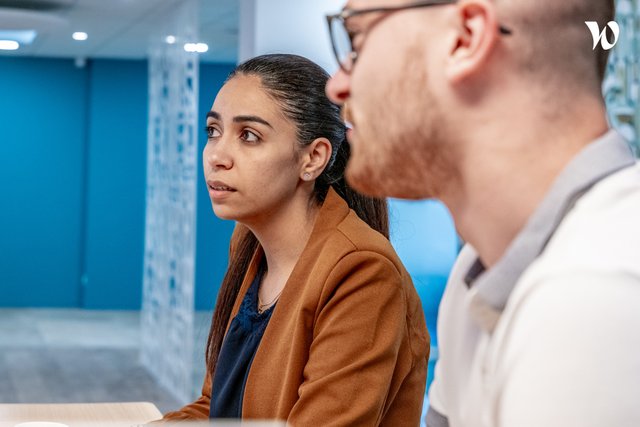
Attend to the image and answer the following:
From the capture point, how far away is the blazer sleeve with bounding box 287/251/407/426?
139cm

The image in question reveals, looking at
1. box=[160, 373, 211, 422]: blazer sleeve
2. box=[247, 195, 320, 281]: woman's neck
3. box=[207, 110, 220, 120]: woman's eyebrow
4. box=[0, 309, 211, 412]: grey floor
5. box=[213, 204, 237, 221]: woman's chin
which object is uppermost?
box=[207, 110, 220, 120]: woman's eyebrow

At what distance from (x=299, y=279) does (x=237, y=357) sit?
19 cm

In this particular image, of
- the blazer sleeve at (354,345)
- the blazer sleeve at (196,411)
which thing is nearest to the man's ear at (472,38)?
the blazer sleeve at (354,345)

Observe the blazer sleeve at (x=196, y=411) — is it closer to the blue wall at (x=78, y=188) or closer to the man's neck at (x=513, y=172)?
the man's neck at (x=513, y=172)

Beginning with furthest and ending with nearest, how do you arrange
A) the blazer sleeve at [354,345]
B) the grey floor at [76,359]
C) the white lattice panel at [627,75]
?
the grey floor at [76,359] → the white lattice panel at [627,75] → the blazer sleeve at [354,345]

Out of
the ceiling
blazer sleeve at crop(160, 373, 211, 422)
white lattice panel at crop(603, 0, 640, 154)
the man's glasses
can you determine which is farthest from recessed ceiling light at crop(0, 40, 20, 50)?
the man's glasses

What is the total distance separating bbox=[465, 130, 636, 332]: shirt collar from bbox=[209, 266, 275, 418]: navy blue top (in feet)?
3.16

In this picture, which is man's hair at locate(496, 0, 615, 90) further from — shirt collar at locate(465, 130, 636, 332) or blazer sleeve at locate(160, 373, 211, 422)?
blazer sleeve at locate(160, 373, 211, 422)

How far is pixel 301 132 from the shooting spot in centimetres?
170

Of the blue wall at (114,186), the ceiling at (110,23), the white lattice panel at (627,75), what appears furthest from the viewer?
the blue wall at (114,186)

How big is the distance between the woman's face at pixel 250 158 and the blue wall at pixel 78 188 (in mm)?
8560

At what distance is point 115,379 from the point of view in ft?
22.0

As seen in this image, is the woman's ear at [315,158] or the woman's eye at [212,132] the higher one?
the woman's eye at [212,132]

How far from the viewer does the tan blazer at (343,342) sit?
1.40m
